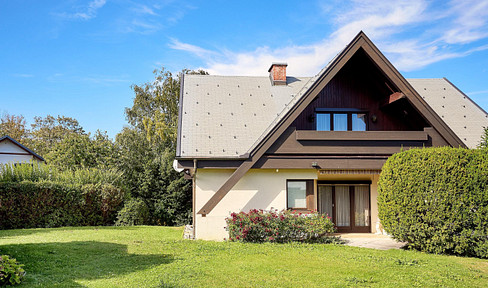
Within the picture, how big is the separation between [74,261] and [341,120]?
35.4ft

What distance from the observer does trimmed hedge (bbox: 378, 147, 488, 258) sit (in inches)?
416

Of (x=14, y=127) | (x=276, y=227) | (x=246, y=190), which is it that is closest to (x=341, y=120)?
(x=246, y=190)

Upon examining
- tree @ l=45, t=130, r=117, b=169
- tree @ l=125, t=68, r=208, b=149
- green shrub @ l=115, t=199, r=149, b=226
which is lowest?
green shrub @ l=115, t=199, r=149, b=226

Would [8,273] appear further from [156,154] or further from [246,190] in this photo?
[156,154]

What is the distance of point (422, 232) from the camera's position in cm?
1111

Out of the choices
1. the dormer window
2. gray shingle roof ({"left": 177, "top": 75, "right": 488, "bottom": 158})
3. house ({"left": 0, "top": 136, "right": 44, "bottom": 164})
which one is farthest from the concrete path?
house ({"left": 0, "top": 136, "right": 44, "bottom": 164})

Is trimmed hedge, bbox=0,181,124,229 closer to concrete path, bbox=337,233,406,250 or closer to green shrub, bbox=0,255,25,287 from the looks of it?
concrete path, bbox=337,233,406,250

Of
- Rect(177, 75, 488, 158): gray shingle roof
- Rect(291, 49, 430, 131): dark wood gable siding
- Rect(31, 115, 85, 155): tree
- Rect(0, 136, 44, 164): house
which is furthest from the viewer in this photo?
Rect(31, 115, 85, 155): tree

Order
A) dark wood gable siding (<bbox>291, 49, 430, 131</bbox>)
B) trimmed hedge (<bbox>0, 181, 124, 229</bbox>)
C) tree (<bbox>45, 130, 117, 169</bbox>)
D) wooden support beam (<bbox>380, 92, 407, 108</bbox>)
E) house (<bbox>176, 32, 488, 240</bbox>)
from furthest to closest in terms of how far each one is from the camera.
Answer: tree (<bbox>45, 130, 117, 169</bbox>) → trimmed hedge (<bbox>0, 181, 124, 229</bbox>) → dark wood gable siding (<bbox>291, 49, 430, 131</bbox>) → wooden support beam (<bbox>380, 92, 407, 108</bbox>) → house (<bbox>176, 32, 488, 240</bbox>)

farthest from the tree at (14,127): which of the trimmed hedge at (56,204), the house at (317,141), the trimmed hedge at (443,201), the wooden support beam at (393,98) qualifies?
the trimmed hedge at (443,201)

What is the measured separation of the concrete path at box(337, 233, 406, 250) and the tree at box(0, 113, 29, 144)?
4439 centimetres

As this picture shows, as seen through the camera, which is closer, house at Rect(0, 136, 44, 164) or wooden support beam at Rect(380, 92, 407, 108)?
wooden support beam at Rect(380, 92, 407, 108)

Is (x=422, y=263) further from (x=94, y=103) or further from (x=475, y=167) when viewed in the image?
(x=94, y=103)

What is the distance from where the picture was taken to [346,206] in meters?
16.5
